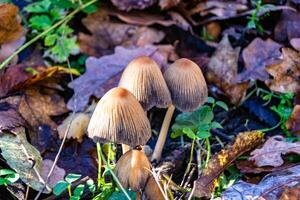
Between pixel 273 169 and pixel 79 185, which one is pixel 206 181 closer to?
pixel 273 169

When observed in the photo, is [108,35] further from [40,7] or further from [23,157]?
[23,157]

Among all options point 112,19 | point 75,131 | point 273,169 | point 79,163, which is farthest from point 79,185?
point 112,19

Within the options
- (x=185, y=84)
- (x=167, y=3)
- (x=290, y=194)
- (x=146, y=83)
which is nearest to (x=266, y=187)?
(x=290, y=194)

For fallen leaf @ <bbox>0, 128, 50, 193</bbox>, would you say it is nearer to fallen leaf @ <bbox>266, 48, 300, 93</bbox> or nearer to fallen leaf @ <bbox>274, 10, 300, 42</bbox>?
fallen leaf @ <bbox>266, 48, 300, 93</bbox>

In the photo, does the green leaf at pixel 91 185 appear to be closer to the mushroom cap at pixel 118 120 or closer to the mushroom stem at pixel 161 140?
the mushroom cap at pixel 118 120

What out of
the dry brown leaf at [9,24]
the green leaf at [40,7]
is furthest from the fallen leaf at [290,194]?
the green leaf at [40,7]

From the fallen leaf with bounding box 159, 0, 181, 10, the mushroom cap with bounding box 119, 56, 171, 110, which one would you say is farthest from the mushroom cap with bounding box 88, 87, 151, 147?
the fallen leaf with bounding box 159, 0, 181, 10

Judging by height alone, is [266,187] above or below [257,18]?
below
